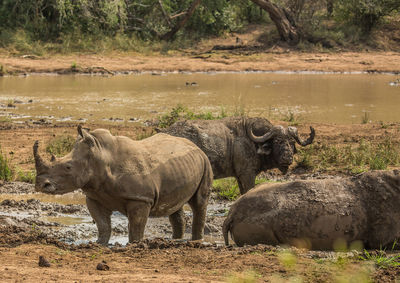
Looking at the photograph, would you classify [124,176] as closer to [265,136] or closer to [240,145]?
[240,145]

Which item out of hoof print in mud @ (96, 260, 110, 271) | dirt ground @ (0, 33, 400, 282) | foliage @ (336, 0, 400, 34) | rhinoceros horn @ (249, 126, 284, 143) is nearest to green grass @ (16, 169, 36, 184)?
dirt ground @ (0, 33, 400, 282)

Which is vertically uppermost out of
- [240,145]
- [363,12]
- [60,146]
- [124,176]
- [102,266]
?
[363,12]

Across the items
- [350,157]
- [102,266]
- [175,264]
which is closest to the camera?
[102,266]

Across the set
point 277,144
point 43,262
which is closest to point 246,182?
point 277,144

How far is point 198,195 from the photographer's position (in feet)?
26.2

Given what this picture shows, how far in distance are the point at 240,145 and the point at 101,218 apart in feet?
11.1

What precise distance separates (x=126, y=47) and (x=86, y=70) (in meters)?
3.53

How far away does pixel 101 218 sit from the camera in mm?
7230

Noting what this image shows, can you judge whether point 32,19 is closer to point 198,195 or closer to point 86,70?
point 86,70

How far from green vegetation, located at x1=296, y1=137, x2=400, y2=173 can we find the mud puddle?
258 cm

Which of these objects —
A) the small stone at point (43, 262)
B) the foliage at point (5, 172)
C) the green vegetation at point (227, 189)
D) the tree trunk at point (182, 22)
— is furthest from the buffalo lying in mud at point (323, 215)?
the tree trunk at point (182, 22)

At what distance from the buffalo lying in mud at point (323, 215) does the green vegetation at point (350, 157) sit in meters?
4.36

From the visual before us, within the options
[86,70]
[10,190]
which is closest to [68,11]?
[86,70]

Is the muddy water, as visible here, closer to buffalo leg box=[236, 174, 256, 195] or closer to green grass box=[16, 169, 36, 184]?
buffalo leg box=[236, 174, 256, 195]
